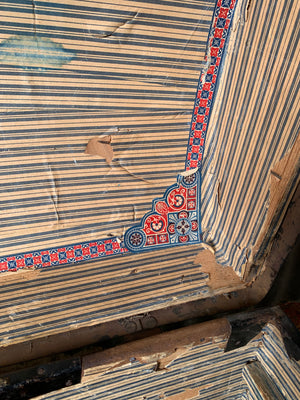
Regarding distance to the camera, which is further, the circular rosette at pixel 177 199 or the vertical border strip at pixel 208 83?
the circular rosette at pixel 177 199

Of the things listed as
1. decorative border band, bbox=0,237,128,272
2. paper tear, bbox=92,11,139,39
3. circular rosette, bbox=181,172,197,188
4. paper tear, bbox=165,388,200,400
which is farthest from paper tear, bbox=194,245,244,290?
paper tear, bbox=92,11,139,39

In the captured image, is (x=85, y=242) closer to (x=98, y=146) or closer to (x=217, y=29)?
(x=98, y=146)

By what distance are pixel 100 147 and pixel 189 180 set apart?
653 millimetres

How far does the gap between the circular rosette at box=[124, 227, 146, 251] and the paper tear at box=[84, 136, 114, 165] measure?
54cm

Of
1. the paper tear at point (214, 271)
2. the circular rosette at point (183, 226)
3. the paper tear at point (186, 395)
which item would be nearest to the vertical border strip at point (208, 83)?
the circular rosette at point (183, 226)

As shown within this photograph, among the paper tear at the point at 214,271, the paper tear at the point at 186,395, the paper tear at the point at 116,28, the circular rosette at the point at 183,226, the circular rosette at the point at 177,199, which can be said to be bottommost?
the paper tear at the point at 186,395

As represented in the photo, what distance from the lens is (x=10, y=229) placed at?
6.00 ft

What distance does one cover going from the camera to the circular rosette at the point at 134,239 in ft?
6.96

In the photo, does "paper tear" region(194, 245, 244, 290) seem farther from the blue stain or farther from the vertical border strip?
the blue stain

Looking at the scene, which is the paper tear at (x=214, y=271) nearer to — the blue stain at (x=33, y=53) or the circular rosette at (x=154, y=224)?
the circular rosette at (x=154, y=224)

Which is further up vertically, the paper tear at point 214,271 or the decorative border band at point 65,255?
the decorative border band at point 65,255

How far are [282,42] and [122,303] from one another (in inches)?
72.7

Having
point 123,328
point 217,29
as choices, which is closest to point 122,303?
point 123,328

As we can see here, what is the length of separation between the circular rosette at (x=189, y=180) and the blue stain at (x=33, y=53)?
1.01 meters
